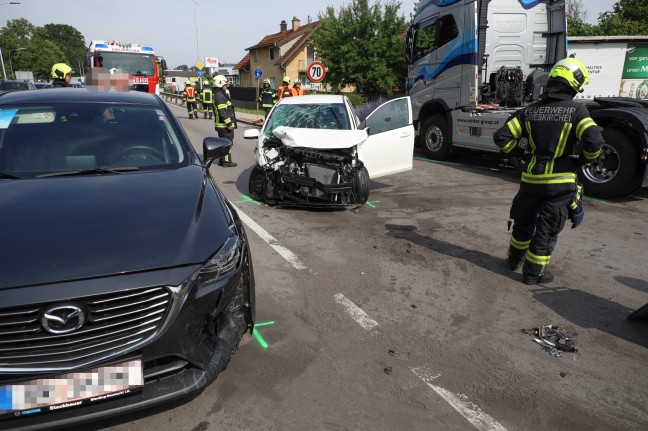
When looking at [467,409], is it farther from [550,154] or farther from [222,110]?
[222,110]

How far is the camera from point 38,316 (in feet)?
6.10

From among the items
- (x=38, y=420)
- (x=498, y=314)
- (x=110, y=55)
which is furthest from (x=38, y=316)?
(x=110, y=55)

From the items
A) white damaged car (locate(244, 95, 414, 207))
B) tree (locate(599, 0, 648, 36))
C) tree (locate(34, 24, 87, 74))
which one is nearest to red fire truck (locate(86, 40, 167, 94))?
white damaged car (locate(244, 95, 414, 207))

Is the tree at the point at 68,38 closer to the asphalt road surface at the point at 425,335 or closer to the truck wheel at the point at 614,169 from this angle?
the truck wheel at the point at 614,169

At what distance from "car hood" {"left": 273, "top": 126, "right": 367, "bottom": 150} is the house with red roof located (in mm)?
37132

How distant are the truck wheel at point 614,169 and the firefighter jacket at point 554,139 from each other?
12.0 ft

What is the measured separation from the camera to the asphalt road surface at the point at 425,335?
8.08ft

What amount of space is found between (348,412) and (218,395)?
76 cm

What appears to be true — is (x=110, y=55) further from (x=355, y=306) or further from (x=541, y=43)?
(x=355, y=306)

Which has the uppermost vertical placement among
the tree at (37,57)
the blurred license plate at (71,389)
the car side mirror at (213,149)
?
the tree at (37,57)

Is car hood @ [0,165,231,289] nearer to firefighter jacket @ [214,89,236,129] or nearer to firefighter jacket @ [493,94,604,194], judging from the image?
firefighter jacket @ [493,94,604,194]

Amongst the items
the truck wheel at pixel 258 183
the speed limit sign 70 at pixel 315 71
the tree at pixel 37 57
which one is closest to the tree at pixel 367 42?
the speed limit sign 70 at pixel 315 71

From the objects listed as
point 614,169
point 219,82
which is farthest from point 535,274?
point 219,82

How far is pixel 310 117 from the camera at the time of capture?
7.28m
